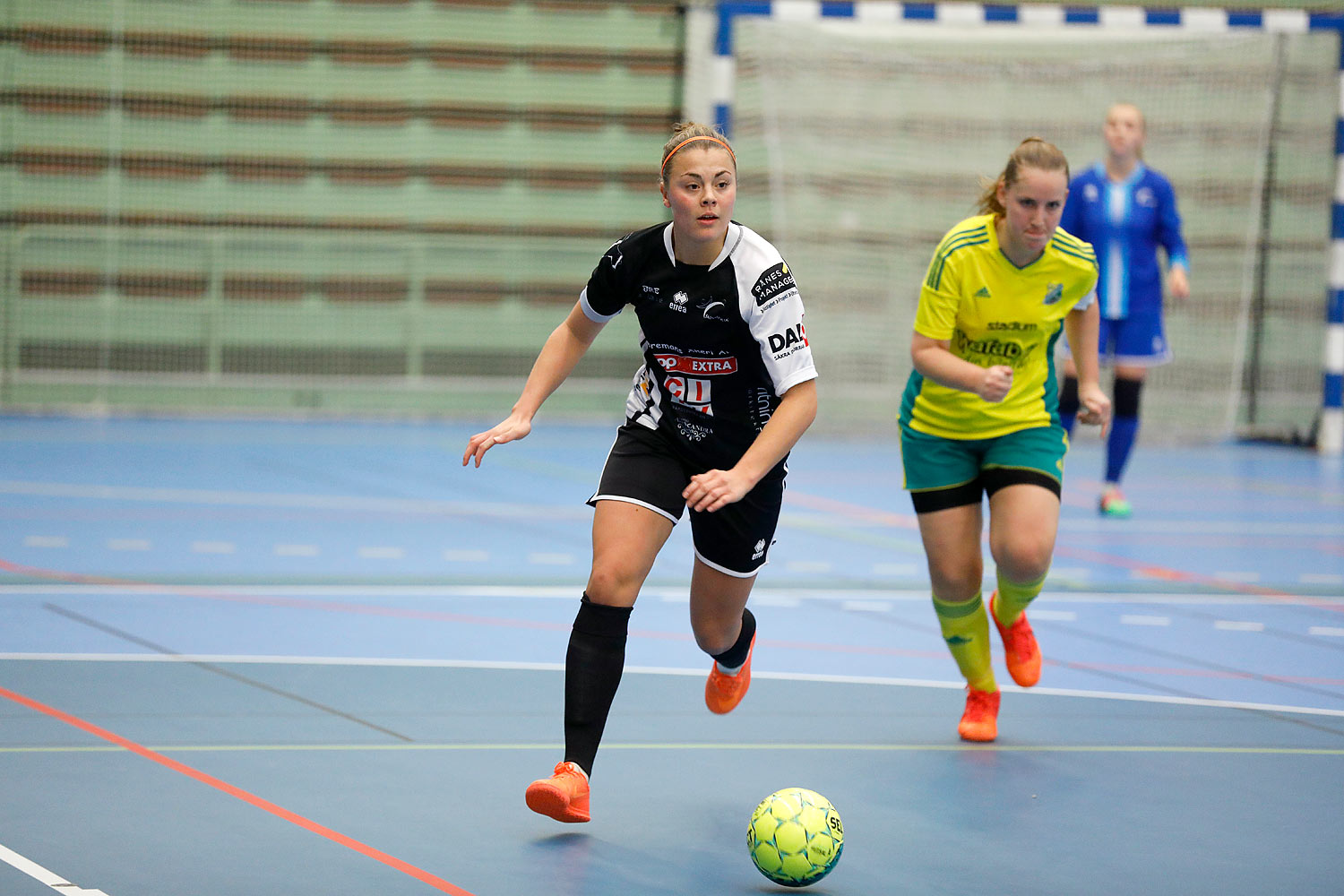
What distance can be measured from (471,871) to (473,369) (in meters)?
10.8

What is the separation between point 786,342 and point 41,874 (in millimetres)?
1987

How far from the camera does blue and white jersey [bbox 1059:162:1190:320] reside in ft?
29.1

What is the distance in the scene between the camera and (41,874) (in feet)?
10.3

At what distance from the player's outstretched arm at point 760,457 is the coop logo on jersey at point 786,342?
8cm

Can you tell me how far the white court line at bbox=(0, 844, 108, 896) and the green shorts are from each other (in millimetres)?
2512

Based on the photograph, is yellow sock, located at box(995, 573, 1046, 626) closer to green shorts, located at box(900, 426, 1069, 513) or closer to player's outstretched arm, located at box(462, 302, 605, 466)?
green shorts, located at box(900, 426, 1069, 513)

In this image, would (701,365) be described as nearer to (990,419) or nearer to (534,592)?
(990,419)

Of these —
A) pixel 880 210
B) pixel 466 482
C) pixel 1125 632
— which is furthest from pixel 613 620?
pixel 880 210

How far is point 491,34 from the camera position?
554 inches

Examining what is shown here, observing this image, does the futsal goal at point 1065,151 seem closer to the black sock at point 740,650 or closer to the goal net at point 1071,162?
the goal net at point 1071,162

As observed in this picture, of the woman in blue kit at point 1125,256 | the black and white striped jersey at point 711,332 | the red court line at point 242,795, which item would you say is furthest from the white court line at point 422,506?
the black and white striped jersey at point 711,332

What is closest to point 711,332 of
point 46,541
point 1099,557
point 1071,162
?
point 1099,557

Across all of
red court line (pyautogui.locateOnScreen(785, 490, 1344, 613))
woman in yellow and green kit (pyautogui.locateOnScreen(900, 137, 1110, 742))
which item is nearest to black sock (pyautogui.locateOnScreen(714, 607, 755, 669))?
woman in yellow and green kit (pyautogui.locateOnScreen(900, 137, 1110, 742))

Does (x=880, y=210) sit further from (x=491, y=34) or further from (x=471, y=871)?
(x=471, y=871)
